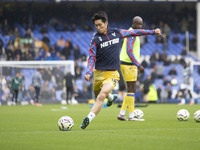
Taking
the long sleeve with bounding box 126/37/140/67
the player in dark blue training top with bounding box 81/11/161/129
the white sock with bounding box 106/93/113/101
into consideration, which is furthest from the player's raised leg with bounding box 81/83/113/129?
the long sleeve with bounding box 126/37/140/67

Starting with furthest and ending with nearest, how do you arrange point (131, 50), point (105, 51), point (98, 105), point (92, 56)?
point (131, 50), point (105, 51), point (92, 56), point (98, 105)

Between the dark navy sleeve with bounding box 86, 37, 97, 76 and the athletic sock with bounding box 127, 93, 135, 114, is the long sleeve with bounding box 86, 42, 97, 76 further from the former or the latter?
the athletic sock with bounding box 127, 93, 135, 114

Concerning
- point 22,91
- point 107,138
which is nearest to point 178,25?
point 22,91

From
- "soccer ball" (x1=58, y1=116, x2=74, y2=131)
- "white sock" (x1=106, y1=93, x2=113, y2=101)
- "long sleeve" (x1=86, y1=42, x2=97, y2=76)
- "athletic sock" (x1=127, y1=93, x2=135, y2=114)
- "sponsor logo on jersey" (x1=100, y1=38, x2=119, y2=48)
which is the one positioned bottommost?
"soccer ball" (x1=58, y1=116, x2=74, y2=131)

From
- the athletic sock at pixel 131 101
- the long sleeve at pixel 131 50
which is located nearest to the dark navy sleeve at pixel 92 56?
the long sleeve at pixel 131 50

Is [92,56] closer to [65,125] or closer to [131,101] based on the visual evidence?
[65,125]

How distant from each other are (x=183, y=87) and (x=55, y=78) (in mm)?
8224

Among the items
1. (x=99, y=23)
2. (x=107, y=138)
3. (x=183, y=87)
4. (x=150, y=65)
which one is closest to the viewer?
(x=107, y=138)

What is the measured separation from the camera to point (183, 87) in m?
26.2

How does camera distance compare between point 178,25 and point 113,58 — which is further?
point 178,25

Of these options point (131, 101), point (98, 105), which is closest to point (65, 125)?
point (98, 105)

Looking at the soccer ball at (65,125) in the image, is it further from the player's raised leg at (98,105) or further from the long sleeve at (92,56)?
the long sleeve at (92,56)

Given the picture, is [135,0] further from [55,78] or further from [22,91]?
[22,91]

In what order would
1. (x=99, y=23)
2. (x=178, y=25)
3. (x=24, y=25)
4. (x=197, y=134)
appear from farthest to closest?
(x=178, y=25) → (x=24, y=25) → (x=99, y=23) → (x=197, y=134)
